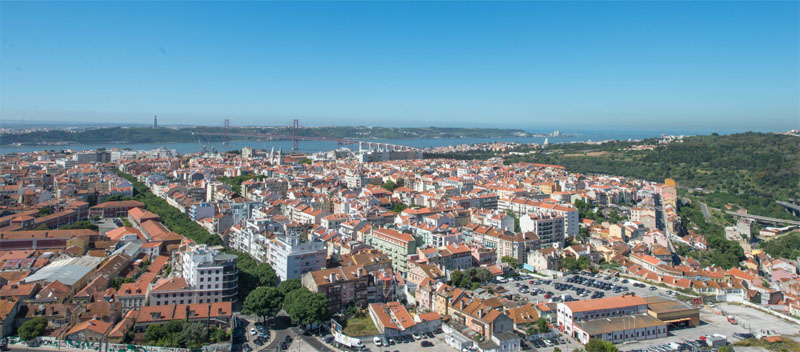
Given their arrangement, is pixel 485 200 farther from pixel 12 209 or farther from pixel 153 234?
pixel 12 209

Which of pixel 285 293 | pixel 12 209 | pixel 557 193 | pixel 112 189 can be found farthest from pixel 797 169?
pixel 12 209

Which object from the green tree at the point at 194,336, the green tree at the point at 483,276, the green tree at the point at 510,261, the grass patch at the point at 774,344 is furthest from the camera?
the green tree at the point at 510,261

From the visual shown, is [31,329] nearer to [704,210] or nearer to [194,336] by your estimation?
[194,336]

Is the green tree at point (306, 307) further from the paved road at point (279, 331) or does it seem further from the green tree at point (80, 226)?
the green tree at point (80, 226)

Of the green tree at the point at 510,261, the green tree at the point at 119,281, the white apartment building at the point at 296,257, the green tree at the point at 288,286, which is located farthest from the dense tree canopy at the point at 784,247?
the green tree at the point at 119,281

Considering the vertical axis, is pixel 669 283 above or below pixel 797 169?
below

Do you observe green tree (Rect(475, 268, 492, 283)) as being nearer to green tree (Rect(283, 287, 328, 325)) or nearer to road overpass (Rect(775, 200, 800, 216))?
green tree (Rect(283, 287, 328, 325))
